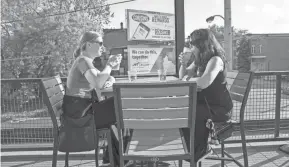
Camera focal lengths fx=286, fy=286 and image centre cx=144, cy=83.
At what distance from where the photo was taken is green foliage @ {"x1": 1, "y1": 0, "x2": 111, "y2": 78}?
21234 mm

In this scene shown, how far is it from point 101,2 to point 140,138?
25.2m

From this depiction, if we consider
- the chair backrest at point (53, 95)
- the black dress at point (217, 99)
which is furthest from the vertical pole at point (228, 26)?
the chair backrest at point (53, 95)

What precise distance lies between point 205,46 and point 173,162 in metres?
1.40

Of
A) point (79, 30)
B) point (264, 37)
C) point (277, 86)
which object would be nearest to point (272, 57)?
point (264, 37)

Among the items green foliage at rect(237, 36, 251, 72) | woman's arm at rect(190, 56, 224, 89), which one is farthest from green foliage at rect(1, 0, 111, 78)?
green foliage at rect(237, 36, 251, 72)

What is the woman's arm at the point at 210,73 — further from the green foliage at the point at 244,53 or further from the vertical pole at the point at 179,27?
the green foliage at the point at 244,53

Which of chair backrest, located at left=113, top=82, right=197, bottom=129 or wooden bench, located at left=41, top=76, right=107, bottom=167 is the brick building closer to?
wooden bench, located at left=41, top=76, right=107, bottom=167

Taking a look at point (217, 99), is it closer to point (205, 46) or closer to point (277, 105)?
point (205, 46)

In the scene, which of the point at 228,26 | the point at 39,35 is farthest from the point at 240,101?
the point at 39,35

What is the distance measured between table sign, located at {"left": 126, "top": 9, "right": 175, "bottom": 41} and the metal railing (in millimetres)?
1442

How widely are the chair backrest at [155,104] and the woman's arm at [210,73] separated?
1.83 ft

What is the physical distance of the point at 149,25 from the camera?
13.4 feet

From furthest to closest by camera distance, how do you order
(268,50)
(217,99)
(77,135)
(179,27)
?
1. (268,50)
2. (179,27)
3. (217,99)
4. (77,135)

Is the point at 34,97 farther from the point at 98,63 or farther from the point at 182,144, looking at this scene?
the point at 182,144
